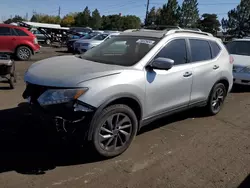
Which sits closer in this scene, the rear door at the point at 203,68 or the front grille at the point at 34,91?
the front grille at the point at 34,91

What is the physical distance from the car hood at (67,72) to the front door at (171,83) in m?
0.59

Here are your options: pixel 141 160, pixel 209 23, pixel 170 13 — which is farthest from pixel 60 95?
pixel 209 23

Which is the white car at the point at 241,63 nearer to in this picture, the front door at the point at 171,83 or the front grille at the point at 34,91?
the front door at the point at 171,83

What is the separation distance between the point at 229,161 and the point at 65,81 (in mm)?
2482

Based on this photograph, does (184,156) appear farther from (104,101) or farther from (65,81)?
(65,81)

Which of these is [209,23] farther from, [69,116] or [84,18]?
[69,116]

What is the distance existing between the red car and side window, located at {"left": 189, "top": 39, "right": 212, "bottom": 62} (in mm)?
10038

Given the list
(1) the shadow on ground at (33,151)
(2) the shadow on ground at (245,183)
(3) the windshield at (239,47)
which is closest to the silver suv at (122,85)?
(1) the shadow on ground at (33,151)

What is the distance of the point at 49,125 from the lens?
10.8ft

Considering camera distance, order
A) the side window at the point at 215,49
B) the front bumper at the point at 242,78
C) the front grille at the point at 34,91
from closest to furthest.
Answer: the front grille at the point at 34,91 → the side window at the point at 215,49 → the front bumper at the point at 242,78

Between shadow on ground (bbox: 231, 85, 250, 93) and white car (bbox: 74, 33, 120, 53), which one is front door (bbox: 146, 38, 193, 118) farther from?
white car (bbox: 74, 33, 120, 53)

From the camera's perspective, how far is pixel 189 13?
207ft

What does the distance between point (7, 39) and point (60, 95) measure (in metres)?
10.9

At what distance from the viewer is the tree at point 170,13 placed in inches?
2304
